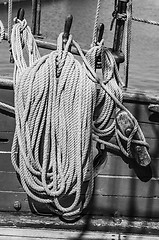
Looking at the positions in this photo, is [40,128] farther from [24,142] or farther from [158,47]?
[158,47]

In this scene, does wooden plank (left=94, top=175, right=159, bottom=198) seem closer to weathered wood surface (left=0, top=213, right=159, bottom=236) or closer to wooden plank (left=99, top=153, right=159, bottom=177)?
wooden plank (left=99, top=153, right=159, bottom=177)

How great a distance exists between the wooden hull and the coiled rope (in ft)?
0.50

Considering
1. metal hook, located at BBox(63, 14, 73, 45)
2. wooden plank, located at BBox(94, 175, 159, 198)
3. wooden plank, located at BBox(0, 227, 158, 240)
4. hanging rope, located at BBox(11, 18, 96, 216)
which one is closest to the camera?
hanging rope, located at BBox(11, 18, 96, 216)

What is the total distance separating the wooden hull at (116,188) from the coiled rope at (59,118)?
152 millimetres

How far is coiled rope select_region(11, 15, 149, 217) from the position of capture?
2.72 meters

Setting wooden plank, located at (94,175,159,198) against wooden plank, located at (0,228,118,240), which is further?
wooden plank, located at (94,175,159,198)

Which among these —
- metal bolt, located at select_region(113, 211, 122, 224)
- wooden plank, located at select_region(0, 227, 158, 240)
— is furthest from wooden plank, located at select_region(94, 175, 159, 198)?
wooden plank, located at select_region(0, 227, 158, 240)

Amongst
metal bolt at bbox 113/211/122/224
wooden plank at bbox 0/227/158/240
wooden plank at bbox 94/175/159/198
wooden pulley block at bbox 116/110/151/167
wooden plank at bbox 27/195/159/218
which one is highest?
wooden pulley block at bbox 116/110/151/167

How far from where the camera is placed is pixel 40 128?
2.75 meters

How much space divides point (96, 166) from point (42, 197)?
1.35ft

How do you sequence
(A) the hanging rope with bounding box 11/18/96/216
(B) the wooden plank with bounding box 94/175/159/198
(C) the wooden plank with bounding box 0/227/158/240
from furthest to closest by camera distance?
(B) the wooden plank with bounding box 94/175/159/198 < (C) the wooden plank with bounding box 0/227/158/240 < (A) the hanging rope with bounding box 11/18/96/216

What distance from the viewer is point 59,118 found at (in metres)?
2.75

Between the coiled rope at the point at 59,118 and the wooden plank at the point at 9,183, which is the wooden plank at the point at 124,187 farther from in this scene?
the wooden plank at the point at 9,183

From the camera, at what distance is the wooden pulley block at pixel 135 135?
2.86m
